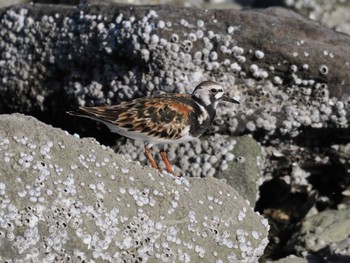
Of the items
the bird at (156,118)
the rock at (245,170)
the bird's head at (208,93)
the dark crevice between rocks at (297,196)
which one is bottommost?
the dark crevice between rocks at (297,196)

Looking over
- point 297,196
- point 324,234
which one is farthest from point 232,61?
point 324,234

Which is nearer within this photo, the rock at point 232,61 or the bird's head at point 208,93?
the bird's head at point 208,93

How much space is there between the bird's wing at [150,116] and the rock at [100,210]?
3.56ft

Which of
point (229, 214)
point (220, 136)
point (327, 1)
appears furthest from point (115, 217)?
point (327, 1)

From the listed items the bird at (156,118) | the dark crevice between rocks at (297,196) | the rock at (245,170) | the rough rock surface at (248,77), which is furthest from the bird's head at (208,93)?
the dark crevice between rocks at (297,196)

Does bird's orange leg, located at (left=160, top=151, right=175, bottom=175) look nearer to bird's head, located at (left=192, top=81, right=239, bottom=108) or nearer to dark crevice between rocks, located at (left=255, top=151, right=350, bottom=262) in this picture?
bird's head, located at (left=192, top=81, right=239, bottom=108)

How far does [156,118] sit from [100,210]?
195 cm

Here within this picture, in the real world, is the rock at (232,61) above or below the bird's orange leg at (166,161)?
above

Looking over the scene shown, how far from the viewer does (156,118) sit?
755 centimetres

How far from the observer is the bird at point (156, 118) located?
7.50 metres

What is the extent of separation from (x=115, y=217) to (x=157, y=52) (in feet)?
9.82

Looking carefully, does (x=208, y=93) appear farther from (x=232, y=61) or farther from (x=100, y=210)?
(x=100, y=210)

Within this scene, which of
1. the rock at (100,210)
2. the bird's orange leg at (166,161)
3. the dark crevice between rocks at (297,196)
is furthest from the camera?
the dark crevice between rocks at (297,196)

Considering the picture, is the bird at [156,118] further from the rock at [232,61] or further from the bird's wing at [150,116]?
the rock at [232,61]
